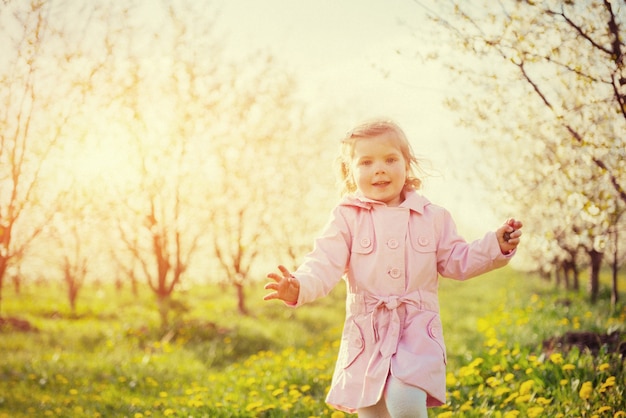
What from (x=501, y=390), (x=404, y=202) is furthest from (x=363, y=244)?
(x=501, y=390)

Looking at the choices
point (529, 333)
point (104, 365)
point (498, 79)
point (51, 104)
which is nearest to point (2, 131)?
point (51, 104)

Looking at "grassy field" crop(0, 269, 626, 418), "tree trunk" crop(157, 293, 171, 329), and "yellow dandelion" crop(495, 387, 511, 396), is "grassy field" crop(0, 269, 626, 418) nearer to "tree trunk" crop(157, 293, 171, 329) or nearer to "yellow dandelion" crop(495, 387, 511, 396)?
"yellow dandelion" crop(495, 387, 511, 396)

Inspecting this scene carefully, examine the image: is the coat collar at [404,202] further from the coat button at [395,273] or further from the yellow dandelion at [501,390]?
the yellow dandelion at [501,390]

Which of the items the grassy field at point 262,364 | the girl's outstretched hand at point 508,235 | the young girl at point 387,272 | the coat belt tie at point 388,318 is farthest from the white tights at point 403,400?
the grassy field at point 262,364

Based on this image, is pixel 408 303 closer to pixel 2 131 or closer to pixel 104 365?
pixel 2 131

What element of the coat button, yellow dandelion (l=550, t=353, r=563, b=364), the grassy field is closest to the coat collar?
the coat button

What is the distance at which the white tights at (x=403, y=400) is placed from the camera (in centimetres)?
276

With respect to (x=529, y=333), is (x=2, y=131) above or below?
above

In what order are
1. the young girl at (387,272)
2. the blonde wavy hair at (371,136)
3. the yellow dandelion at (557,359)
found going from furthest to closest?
the yellow dandelion at (557,359)
the blonde wavy hair at (371,136)
the young girl at (387,272)

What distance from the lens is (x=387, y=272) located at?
305cm

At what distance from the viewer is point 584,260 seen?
1653 cm

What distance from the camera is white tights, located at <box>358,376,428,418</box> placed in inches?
109

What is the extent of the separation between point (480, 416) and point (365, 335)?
158cm

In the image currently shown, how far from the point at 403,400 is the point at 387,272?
0.60 m
